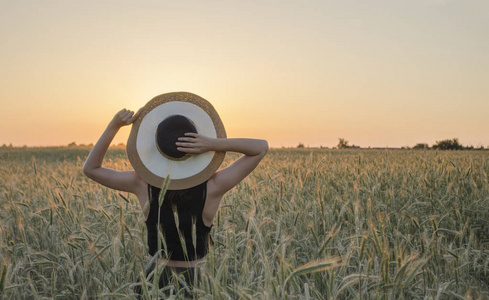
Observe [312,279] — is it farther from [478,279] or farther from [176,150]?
[478,279]

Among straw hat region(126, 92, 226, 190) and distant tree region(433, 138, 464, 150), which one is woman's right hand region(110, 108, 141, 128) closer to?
straw hat region(126, 92, 226, 190)

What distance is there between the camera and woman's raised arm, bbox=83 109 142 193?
257 centimetres

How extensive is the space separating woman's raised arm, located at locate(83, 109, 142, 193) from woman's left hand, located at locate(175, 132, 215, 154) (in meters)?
0.41

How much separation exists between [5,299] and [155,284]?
1436 mm

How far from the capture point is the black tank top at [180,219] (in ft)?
8.26

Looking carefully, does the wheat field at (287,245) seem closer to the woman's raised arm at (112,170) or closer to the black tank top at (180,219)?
the black tank top at (180,219)

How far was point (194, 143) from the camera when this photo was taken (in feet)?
7.77

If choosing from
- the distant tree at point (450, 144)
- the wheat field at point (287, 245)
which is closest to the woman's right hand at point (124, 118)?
the wheat field at point (287, 245)

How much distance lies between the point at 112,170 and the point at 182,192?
49cm

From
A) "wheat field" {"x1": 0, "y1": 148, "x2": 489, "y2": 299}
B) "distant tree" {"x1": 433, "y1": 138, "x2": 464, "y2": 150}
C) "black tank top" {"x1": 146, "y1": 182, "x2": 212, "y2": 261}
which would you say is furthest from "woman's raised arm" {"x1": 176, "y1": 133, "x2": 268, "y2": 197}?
"distant tree" {"x1": 433, "y1": 138, "x2": 464, "y2": 150}

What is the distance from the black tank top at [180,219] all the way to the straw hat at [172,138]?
3.5 inches

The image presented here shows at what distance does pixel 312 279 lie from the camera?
2.63 metres

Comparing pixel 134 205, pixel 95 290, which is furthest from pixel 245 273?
pixel 134 205

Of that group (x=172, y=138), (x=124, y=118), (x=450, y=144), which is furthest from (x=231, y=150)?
(x=450, y=144)
